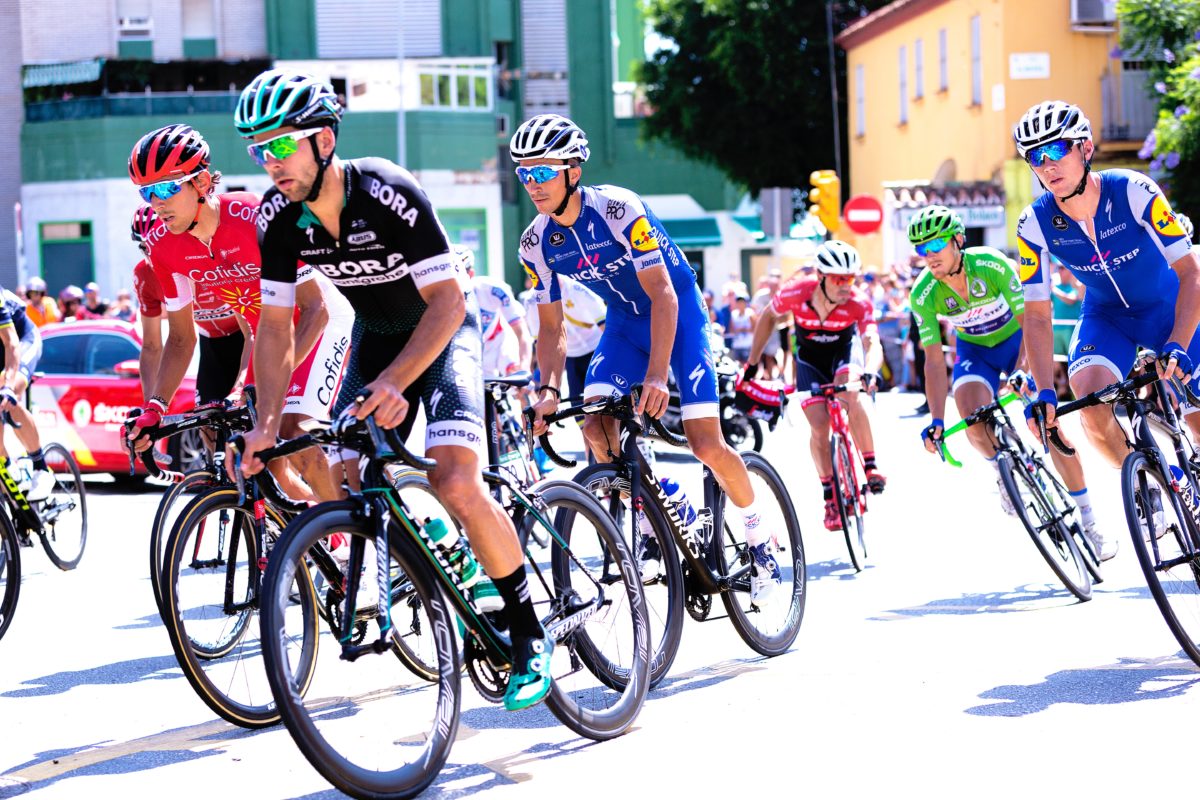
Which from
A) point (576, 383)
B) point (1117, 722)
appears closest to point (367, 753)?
point (1117, 722)

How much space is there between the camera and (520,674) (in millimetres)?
5613

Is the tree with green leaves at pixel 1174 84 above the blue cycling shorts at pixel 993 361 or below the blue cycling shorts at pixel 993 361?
above

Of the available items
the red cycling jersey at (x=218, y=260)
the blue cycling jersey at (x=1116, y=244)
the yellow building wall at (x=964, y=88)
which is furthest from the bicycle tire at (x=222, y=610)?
the yellow building wall at (x=964, y=88)

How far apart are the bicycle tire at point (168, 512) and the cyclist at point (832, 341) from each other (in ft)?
16.4

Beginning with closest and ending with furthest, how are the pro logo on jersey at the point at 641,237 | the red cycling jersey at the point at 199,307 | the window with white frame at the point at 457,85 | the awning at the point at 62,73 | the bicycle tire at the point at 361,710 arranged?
the bicycle tire at the point at 361,710, the pro logo on jersey at the point at 641,237, the red cycling jersey at the point at 199,307, the awning at the point at 62,73, the window with white frame at the point at 457,85

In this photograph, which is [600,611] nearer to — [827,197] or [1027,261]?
[1027,261]

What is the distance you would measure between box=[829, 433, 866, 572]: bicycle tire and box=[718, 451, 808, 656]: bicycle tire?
2452mm

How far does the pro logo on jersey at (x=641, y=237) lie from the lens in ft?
23.4

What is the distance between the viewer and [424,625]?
5691 millimetres

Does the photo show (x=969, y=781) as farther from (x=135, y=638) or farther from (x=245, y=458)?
(x=135, y=638)

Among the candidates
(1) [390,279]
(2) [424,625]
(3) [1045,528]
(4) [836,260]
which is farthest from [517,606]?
(4) [836,260]

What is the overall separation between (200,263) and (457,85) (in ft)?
148

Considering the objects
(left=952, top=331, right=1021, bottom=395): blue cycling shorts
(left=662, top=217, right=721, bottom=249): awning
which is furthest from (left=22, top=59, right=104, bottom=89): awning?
(left=952, top=331, right=1021, bottom=395): blue cycling shorts

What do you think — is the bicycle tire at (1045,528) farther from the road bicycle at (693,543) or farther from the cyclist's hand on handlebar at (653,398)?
the cyclist's hand on handlebar at (653,398)
